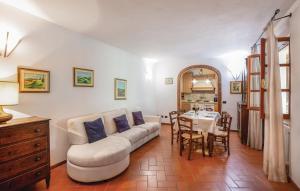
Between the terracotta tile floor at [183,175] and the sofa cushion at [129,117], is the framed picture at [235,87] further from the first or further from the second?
the sofa cushion at [129,117]

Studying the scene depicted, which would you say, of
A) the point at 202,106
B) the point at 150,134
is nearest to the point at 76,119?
the point at 150,134

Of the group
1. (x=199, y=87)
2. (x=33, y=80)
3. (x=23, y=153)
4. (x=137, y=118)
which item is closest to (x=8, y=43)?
(x=33, y=80)

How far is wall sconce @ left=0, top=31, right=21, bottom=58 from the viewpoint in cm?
222

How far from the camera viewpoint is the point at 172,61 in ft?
21.4

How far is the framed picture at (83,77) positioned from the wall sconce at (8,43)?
3.33 feet

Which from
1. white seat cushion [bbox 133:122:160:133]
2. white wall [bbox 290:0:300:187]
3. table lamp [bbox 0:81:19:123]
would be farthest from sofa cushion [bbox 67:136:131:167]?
white wall [bbox 290:0:300:187]

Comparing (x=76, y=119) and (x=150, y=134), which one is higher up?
(x=76, y=119)

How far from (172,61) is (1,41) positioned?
205 inches

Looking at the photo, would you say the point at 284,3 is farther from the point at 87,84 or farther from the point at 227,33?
the point at 87,84

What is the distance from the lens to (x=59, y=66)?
2.99 meters

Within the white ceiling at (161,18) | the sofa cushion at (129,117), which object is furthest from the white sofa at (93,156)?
the white ceiling at (161,18)

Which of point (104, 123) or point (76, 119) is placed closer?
point (76, 119)

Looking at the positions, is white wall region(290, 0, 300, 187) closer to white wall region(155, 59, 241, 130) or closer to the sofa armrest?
the sofa armrest

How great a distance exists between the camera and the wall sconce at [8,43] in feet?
7.29
